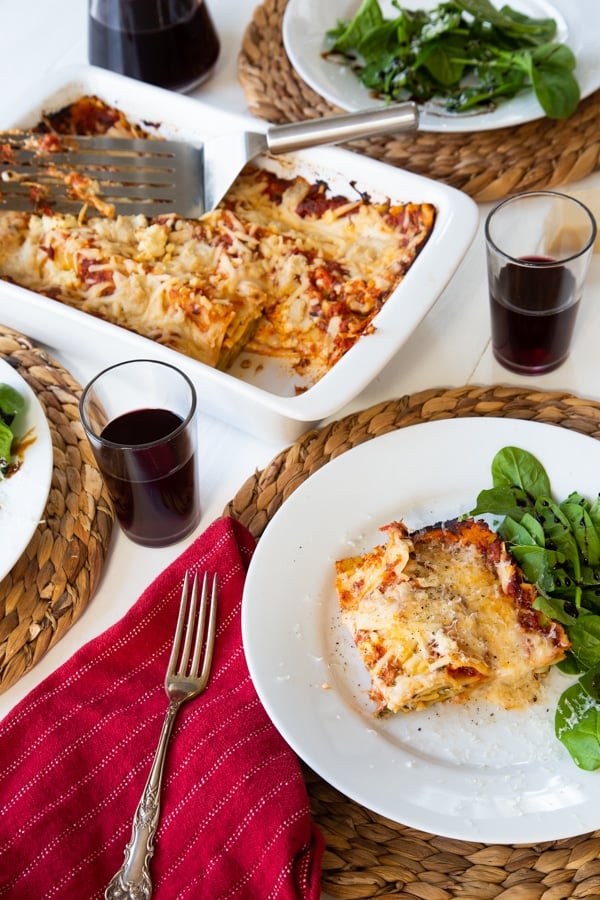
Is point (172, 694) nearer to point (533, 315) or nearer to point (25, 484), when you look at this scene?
point (25, 484)

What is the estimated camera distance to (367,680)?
136 centimetres

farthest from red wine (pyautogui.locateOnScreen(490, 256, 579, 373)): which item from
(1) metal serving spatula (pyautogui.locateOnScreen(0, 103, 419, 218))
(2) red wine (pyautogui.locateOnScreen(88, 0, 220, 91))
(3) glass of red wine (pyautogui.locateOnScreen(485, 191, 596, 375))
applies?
(2) red wine (pyautogui.locateOnScreen(88, 0, 220, 91))

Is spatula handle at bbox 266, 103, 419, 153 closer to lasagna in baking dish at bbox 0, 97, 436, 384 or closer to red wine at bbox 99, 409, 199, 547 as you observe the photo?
lasagna in baking dish at bbox 0, 97, 436, 384

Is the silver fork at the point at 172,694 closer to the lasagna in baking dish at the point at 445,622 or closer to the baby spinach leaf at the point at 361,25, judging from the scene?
the lasagna in baking dish at the point at 445,622


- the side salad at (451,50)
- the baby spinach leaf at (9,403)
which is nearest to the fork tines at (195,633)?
the baby spinach leaf at (9,403)

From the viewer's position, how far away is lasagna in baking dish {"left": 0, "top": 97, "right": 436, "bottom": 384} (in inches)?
68.4

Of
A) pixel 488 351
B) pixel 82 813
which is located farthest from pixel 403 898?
pixel 488 351

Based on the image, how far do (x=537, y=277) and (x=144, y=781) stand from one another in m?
0.96

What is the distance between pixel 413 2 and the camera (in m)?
2.28

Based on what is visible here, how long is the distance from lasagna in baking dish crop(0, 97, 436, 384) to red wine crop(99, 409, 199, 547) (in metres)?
0.24

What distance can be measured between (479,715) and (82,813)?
0.51m

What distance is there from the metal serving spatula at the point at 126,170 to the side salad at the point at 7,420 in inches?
18.5

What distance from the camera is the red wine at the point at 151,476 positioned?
1.43m

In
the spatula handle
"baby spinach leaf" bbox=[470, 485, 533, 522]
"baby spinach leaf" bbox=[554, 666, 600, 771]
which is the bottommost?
"baby spinach leaf" bbox=[554, 666, 600, 771]
